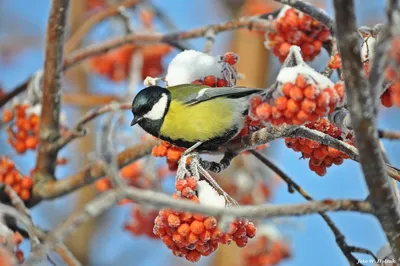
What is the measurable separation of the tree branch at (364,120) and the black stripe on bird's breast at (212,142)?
505 mm

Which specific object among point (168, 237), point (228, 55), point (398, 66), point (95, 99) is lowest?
point (95, 99)

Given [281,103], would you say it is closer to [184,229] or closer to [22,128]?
[184,229]

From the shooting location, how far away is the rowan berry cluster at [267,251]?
2.77 m

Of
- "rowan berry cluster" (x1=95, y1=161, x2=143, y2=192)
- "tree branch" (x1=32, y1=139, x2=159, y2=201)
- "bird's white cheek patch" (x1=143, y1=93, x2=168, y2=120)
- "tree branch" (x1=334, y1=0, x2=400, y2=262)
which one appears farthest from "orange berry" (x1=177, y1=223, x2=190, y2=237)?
"rowan berry cluster" (x1=95, y1=161, x2=143, y2=192)

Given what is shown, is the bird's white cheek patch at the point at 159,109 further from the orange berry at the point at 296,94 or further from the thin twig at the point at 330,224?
the orange berry at the point at 296,94

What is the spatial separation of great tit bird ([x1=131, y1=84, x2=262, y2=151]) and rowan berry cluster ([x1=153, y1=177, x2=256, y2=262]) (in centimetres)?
25

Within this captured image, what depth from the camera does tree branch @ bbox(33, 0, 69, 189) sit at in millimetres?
1846

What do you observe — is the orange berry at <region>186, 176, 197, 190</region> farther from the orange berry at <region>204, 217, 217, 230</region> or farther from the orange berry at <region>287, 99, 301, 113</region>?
the orange berry at <region>287, 99, 301, 113</region>

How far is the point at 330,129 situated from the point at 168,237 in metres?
0.41

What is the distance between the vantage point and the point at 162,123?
1569 millimetres

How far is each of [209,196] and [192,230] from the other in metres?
0.09

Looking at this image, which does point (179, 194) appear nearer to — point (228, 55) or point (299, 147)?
point (299, 147)

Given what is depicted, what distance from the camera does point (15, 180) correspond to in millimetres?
2018

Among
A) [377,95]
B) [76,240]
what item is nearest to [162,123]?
[377,95]
